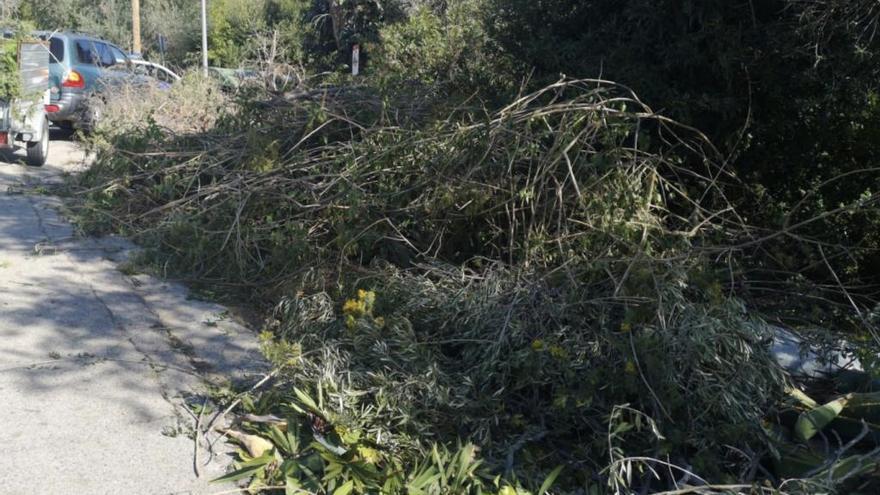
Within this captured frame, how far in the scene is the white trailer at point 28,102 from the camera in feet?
37.4

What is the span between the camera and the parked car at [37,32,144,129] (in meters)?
14.2

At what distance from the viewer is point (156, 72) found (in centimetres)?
1474

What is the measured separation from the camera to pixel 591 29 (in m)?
7.24

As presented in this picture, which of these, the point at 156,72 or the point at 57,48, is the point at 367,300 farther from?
the point at 57,48

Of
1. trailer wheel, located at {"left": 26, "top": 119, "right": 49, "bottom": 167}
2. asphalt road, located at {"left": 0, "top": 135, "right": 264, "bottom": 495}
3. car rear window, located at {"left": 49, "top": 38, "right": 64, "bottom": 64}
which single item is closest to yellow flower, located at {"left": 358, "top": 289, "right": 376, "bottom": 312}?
asphalt road, located at {"left": 0, "top": 135, "right": 264, "bottom": 495}

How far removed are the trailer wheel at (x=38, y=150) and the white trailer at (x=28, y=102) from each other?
0.13 feet

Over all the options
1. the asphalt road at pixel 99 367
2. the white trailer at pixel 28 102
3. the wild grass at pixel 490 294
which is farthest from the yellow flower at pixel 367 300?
the white trailer at pixel 28 102

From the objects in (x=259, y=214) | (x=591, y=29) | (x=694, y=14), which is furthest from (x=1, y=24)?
(x=694, y=14)

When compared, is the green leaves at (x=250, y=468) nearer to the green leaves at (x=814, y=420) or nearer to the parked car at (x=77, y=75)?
the green leaves at (x=814, y=420)

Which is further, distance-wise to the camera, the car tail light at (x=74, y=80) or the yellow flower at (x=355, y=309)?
the car tail light at (x=74, y=80)

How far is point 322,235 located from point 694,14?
3.24m

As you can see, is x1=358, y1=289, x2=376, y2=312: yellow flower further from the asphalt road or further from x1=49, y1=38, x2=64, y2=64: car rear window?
x1=49, y1=38, x2=64, y2=64: car rear window

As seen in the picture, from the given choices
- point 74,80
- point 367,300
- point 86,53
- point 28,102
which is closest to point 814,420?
point 367,300

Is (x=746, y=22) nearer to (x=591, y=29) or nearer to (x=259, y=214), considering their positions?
(x=591, y=29)
